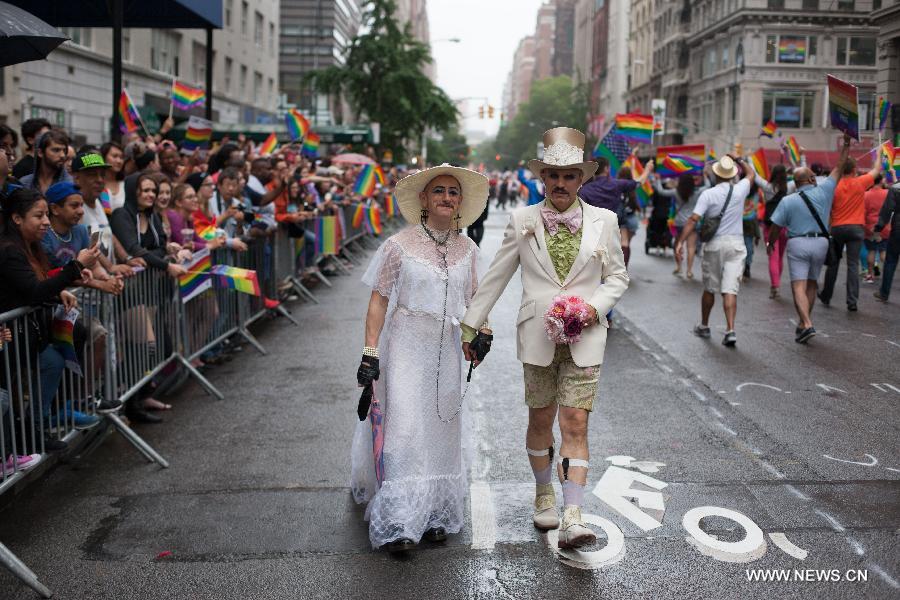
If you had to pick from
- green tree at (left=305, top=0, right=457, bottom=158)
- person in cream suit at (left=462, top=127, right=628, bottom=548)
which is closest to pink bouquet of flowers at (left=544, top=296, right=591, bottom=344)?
person in cream suit at (left=462, top=127, right=628, bottom=548)

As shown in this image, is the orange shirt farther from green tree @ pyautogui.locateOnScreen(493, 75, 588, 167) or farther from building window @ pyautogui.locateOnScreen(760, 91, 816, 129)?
green tree @ pyautogui.locateOnScreen(493, 75, 588, 167)

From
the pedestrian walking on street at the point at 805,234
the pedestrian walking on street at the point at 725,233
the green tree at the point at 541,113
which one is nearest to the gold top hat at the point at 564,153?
the pedestrian walking on street at the point at 725,233

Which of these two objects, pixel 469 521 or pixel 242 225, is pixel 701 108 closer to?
pixel 242 225

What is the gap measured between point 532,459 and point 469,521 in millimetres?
465

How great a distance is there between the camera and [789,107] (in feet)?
198

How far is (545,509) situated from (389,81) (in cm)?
3692

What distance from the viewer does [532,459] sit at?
512 cm

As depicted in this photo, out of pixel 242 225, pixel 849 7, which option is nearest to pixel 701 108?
pixel 849 7

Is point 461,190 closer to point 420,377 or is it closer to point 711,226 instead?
point 420,377

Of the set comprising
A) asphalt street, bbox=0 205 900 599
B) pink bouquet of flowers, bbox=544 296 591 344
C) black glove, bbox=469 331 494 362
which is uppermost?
pink bouquet of flowers, bbox=544 296 591 344

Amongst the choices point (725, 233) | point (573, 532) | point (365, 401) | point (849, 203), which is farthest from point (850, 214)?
point (365, 401)

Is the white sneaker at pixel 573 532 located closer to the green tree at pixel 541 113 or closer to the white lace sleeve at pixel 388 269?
the white lace sleeve at pixel 388 269

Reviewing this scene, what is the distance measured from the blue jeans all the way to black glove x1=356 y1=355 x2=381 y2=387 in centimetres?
199

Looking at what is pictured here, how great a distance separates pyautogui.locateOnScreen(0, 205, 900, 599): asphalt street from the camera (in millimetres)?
4391
